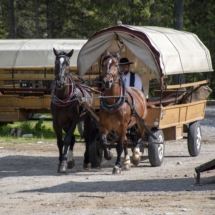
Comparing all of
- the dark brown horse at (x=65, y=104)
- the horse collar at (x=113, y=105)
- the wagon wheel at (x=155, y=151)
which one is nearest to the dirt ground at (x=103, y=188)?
the wagon wheel at (x=155, y=151)

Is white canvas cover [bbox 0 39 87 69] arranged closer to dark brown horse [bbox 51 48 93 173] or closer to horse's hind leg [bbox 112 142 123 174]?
dark brown horse [bbox 51 48 93 173]

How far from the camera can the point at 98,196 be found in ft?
34.3

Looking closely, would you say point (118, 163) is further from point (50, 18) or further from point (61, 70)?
point (50, 18)

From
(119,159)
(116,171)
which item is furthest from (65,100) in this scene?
(116,171)

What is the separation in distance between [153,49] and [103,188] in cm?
394

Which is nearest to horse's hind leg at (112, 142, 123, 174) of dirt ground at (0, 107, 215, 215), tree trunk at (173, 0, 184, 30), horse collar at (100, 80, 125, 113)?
dirt ground at (0, 107, 215, 215)

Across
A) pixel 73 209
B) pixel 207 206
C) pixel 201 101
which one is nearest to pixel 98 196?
pixel 73 209

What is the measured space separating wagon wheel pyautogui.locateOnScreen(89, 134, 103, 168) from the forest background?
15.4 meters

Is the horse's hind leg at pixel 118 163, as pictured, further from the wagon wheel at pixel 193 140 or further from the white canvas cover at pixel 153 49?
the wagon wheel at pixel 193 140

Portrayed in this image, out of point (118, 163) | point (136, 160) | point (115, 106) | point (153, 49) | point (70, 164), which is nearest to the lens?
point (115, 106)

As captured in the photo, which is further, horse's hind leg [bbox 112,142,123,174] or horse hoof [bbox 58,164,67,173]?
horse hoof [bbox 58,164,67,173]

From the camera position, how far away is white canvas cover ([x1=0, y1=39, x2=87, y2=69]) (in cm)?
2047

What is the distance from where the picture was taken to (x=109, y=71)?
13008 mm

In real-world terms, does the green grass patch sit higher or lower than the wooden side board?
lower
